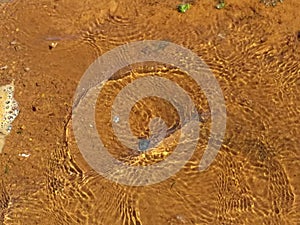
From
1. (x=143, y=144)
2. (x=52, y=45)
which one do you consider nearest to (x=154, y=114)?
(x=143, y=144)

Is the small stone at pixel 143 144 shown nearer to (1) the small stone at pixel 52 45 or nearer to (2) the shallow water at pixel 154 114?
(2) the shallow water at pixel 154 114

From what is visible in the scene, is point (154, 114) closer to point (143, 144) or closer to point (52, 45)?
point (143, 144)

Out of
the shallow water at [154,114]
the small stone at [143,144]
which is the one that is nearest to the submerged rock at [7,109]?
the shallow water at [154,114]

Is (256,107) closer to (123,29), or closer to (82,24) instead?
(123,29)

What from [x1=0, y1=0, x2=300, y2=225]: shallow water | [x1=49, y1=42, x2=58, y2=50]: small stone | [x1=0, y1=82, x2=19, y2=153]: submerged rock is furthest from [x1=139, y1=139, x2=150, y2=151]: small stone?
[x1=49, y1=42, x2=58, y2=50]: small stone

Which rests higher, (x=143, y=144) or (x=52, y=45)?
(x=52, y=45)

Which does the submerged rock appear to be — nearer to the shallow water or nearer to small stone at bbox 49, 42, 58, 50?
the shallow water

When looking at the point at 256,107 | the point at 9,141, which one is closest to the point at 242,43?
the point at 256,107

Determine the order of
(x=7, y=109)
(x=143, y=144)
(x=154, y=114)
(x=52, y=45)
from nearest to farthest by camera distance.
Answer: (x=143, y=144) → (x=154, y=114) → (x=7, y=109) → (x=52, y=45)
